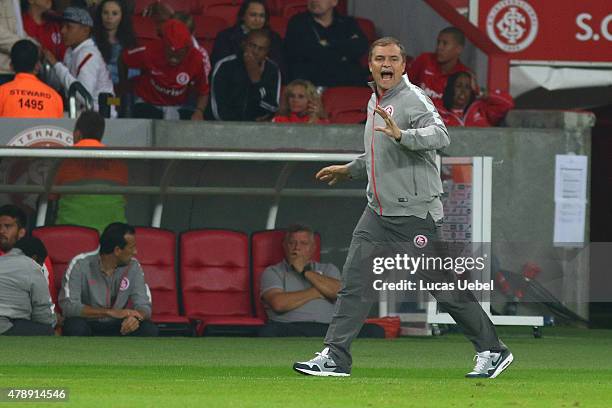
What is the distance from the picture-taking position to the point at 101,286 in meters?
14.7

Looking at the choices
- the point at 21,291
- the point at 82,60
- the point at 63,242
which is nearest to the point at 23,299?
the point at 21,291

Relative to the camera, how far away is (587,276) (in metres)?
18.2

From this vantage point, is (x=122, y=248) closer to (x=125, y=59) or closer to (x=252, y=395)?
(x=125, y=59)

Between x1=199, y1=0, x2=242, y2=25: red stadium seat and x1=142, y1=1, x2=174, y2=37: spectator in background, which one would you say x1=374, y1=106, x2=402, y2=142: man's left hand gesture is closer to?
x1=142, y1=1, x2=174, y2=37: spectator in background

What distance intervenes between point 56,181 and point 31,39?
6.99 feet

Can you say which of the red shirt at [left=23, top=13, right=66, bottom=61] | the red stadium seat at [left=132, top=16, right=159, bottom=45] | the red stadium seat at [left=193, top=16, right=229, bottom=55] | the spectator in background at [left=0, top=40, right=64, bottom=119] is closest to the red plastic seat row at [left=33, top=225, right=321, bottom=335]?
the spectator in background at [left=0, top=40, right=64, bottom=119]

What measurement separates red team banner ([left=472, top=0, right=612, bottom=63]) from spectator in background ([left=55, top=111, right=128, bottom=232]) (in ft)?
17.7

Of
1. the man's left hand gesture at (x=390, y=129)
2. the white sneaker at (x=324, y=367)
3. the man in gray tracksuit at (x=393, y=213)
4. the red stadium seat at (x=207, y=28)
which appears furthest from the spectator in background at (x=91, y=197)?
the man's left hand gesture at (x=390, y=129)

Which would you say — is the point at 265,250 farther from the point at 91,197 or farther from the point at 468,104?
the point at 468,104

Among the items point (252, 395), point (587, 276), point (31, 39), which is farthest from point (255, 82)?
point (252, 395)

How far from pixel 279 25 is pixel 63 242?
17.0 ft

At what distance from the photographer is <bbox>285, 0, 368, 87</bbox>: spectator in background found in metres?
18.2

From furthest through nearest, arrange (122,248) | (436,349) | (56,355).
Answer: (122,248) → (436,349) → (56,355)

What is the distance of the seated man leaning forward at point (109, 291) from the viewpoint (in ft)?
47.5
